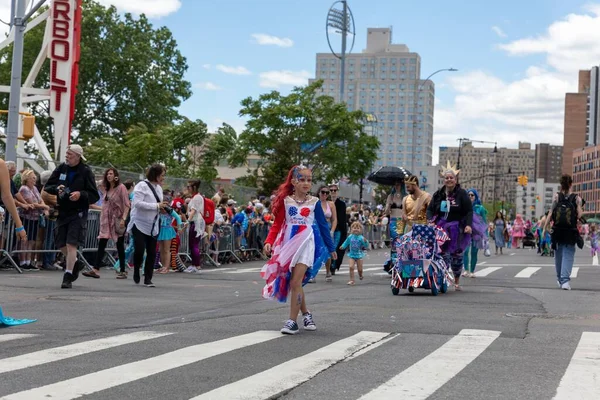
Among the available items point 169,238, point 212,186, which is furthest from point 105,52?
point 169,238

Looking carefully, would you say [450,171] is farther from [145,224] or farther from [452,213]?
[145,224]

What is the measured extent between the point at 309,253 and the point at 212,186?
21.4 m

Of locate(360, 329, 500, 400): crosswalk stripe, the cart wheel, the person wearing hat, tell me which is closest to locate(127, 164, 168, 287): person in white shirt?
the person wearing hat

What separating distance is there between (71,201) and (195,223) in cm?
714

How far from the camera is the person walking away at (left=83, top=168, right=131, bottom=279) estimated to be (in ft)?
56.5

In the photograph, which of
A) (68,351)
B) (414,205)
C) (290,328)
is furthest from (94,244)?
(68,351)

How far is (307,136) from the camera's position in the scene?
184ft

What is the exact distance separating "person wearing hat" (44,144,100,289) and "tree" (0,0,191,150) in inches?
2202

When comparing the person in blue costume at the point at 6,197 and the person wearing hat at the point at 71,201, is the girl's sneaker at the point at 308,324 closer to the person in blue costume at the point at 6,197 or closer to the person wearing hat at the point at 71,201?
the person in blue costume at the point at 6,197

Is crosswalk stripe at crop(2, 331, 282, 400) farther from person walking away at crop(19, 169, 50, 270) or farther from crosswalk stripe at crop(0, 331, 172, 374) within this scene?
person walking away at crop(19, 169, 50, 270)

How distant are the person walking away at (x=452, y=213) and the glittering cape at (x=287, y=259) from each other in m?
6.18

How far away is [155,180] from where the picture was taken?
16.1 meters

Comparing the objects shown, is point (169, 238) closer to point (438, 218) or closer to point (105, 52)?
point (438, 218)

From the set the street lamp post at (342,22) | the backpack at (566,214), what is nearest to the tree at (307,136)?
the street lamp post at (342,22)
